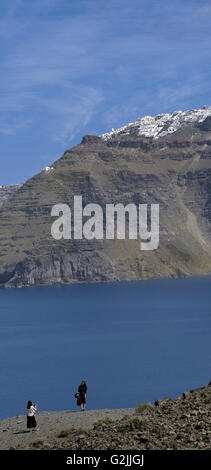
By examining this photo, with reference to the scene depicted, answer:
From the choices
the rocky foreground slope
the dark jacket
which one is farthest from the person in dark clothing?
the rocky foreground slope

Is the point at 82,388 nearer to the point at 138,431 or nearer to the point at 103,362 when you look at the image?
the point at 138,431

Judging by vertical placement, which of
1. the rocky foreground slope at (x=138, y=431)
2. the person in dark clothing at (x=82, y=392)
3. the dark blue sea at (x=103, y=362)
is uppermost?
the dark blue sea at (x=103, y=362)

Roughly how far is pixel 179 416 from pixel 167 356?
91873mm

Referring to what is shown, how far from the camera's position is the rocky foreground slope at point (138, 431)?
28812 millimetres

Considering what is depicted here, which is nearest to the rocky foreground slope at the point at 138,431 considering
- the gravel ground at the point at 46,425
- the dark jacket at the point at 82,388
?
the gravel ground at the point at 46,425

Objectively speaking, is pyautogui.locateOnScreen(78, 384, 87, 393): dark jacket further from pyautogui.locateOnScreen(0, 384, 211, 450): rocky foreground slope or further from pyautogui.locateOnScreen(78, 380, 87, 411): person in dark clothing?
pyautogui.locateOnScreen(0, 384, 211, 450): rocky foreground slope

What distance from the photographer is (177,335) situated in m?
158

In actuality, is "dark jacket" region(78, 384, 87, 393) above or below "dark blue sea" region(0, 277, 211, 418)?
below

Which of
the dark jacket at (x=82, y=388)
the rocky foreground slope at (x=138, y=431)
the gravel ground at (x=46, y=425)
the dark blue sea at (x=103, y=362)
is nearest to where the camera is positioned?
the rocky foreground slope at (x=138, y=431)

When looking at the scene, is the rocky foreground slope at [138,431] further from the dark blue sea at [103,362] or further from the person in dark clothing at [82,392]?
the dark blue sea at [103,362]

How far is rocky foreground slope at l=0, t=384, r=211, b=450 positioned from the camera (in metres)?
28.8

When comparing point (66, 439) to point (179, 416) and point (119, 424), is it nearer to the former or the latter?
point (119, 424)

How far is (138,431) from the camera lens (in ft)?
102

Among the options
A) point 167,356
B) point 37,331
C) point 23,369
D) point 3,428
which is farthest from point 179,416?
point 37,331
